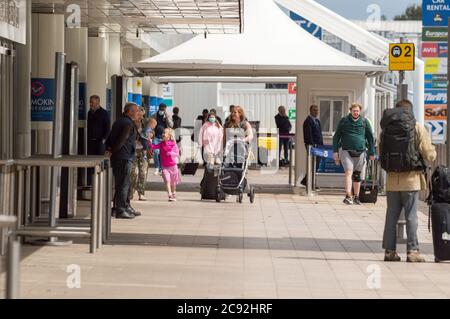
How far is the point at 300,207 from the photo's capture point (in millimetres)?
20781

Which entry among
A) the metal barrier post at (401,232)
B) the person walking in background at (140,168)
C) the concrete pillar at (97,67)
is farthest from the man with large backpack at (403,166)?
the concrete pillar at (97,67)

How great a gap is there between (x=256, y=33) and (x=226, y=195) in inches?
165

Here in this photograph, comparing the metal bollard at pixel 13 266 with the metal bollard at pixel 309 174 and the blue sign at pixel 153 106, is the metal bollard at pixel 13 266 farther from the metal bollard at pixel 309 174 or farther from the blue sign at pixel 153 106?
the blue sign at pixel 153 106

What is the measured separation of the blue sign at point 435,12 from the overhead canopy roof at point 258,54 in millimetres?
7210

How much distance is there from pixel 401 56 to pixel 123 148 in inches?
157

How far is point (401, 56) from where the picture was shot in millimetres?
16203

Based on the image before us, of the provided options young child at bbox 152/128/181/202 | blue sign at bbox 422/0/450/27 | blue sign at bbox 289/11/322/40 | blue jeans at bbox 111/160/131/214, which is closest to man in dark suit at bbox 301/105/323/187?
young child at bbox 152/128/181/202

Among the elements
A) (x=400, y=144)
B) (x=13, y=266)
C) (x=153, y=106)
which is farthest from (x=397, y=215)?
(x=153, y=106)

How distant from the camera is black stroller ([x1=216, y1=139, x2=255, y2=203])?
21.0 m

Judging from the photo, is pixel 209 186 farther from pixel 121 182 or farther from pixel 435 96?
pixel 435 96

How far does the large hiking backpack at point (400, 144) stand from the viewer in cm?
1282

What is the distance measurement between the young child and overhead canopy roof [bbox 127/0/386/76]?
2463 mm
